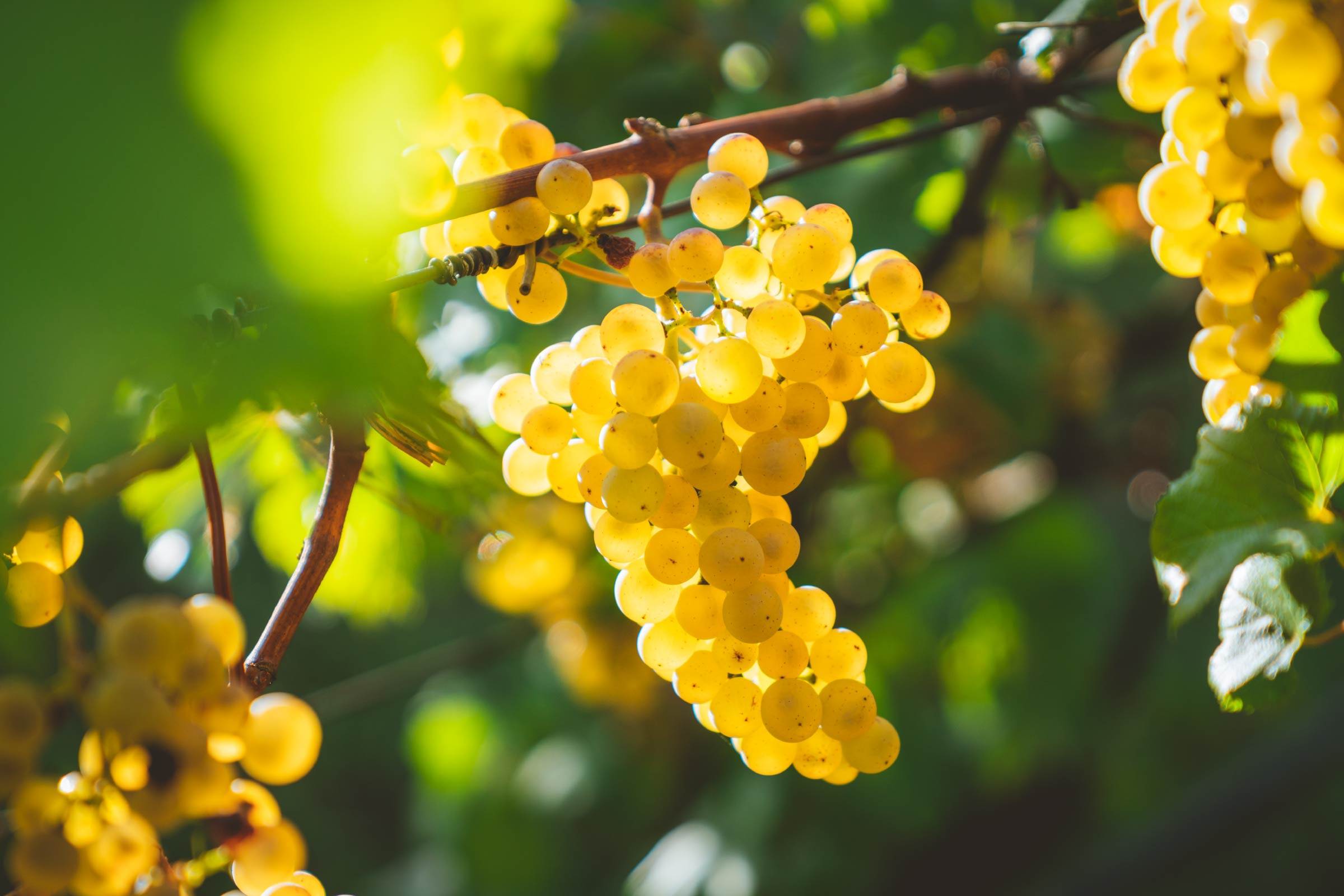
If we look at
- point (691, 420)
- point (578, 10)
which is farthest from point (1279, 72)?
point (578, 10)

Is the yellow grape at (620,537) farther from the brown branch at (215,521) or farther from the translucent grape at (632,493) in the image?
the brown branch at (215,521)

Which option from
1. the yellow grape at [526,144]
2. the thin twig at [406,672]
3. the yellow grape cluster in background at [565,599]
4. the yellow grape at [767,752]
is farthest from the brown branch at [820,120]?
the thin twig at [406,672]

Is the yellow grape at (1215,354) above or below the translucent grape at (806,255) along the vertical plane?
below

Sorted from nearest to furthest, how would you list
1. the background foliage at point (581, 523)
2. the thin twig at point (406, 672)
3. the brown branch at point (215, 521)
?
1. the background foliage at point (581, 523)
2. the brown branch at point (215, 521)
3. the thin twig at point (406, 672)

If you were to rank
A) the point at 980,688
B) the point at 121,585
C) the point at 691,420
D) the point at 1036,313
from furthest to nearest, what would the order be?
1. the point at 121,585
2. the point at 980,688
3. the point at 1036,313
4. the point at 691,420

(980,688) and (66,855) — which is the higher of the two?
(66,855)

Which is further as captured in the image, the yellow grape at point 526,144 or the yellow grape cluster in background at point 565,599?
the yellow grape cluster in background at point 565,599

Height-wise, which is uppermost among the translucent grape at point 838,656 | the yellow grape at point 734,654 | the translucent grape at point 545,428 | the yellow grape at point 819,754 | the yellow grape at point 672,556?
the translucent grape at point 545,428

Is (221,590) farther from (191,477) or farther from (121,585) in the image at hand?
(121,585)

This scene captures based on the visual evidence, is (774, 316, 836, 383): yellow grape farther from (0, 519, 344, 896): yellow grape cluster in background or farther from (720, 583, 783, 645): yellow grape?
(0, 519, 344, 896): yellow grape cluster in background
